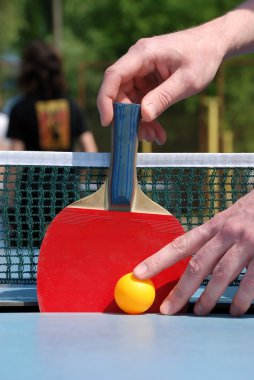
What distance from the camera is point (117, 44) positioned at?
17.3m

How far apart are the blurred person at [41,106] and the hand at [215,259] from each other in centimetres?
348

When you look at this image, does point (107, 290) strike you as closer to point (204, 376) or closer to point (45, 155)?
point (45, 155)

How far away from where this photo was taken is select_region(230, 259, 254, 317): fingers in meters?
1.66

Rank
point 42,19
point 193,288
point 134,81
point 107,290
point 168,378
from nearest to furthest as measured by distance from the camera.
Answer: point 168,378 → point 193,288 → point 107,290 → point 134,81 → point 42,19

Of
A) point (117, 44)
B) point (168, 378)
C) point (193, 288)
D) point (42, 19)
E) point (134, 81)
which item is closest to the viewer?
point (168, 378)

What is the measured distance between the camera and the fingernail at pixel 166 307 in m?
1.76

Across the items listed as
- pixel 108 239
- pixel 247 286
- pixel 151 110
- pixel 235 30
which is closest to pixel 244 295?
pixel 247 286

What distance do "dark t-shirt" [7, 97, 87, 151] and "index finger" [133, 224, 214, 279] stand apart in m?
3.44

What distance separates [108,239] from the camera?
1849 millimetres

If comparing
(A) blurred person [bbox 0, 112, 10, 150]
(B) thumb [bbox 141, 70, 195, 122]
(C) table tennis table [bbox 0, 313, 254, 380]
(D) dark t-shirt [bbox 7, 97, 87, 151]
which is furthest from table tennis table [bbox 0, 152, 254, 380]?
(A) blurred person [bbox 0, 112, 10, 150]

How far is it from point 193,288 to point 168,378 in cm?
47

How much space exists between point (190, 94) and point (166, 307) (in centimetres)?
55

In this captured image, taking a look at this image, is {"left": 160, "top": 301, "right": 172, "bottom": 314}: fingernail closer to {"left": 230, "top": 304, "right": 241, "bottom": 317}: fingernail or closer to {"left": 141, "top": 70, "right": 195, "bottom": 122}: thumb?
{"left": 230, "top": 304, "right": 241, "bottom": 317}: fingernail

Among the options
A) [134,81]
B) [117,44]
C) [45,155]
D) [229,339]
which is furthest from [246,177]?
[117,44]
